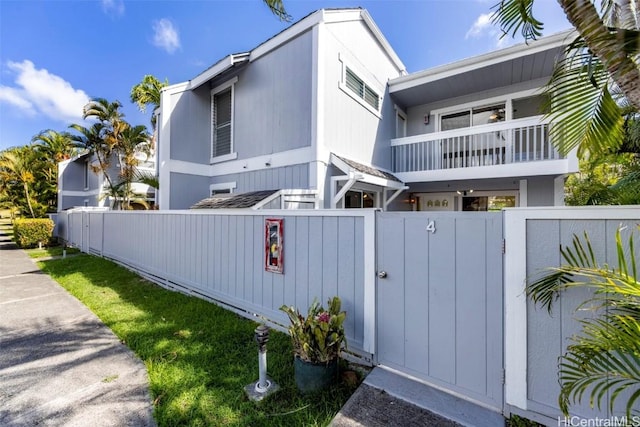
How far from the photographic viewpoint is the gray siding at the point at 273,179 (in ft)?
21.2

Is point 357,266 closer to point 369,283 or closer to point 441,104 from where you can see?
point 369,283

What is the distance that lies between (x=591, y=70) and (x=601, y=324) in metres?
1.65

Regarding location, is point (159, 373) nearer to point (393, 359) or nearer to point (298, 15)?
point (393, 359)

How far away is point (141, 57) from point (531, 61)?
58.6 feet

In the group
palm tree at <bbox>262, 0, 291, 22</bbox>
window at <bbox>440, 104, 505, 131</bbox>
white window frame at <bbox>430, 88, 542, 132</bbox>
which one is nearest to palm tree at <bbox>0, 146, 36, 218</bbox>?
palm tree at <bbox>262, 0, 291, 22</bbox>

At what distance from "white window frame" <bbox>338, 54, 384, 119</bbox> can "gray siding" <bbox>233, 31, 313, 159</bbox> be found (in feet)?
3.26

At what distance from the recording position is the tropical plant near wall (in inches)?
57.6

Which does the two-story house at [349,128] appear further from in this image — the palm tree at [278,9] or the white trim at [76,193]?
the white trim at [76,193]

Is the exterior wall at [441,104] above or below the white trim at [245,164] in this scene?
above

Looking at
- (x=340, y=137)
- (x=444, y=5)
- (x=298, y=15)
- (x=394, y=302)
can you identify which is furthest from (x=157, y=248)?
(x=444, y=5)

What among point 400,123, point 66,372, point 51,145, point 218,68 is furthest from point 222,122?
point 51,145

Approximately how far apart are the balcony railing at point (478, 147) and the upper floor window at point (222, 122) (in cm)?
544

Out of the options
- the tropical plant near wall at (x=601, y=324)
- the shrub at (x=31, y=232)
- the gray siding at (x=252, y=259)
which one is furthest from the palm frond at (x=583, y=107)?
the shrub at (x=31, y=232)

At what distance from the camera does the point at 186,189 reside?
833 cm
